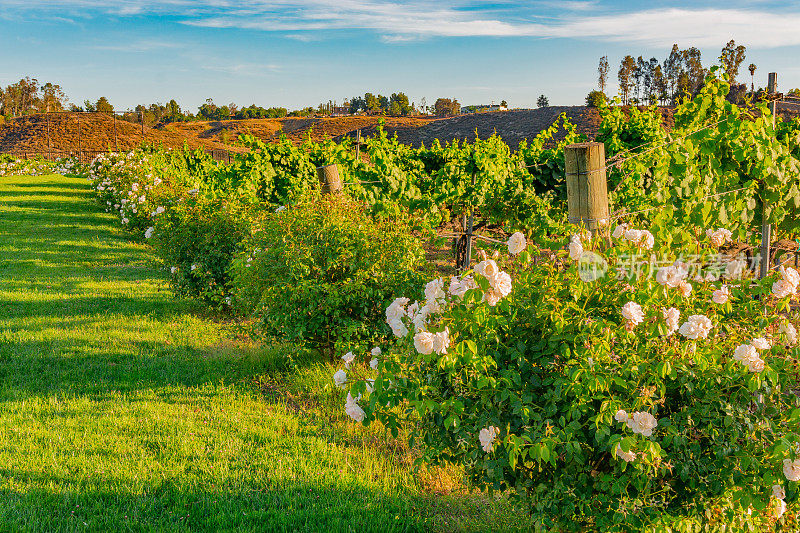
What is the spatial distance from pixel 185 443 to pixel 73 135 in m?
66.8

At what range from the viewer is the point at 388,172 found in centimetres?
719

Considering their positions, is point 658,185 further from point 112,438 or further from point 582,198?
point 112,438

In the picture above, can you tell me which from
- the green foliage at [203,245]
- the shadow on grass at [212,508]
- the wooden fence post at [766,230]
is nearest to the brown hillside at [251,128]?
the green foliage at [203,245]

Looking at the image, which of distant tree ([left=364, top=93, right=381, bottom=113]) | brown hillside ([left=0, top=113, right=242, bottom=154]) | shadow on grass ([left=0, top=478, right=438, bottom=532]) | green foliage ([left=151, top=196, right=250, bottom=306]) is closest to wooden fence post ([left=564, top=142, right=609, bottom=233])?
shadow on grass ([left=0, top=478, right=438, bottom=532])

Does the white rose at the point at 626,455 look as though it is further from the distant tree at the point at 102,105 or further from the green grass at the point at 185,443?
the distant tree at the point at 102,105

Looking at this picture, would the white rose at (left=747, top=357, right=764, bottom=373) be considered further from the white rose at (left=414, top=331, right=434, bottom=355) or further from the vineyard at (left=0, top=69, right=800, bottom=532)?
the white rose at (left=414, top=331, right=434, bottom=355)

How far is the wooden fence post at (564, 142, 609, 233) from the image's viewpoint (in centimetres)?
291

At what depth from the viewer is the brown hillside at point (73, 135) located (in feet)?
188

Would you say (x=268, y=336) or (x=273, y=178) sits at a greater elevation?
(x=273, y=178)

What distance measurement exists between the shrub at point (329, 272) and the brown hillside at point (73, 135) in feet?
179

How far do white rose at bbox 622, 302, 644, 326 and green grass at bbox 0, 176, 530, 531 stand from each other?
1.37 m

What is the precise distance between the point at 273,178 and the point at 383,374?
7848mm

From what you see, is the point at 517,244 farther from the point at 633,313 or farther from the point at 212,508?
the point at 212,508

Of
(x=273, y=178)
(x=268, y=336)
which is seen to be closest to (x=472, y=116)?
(x=273, y=178)
